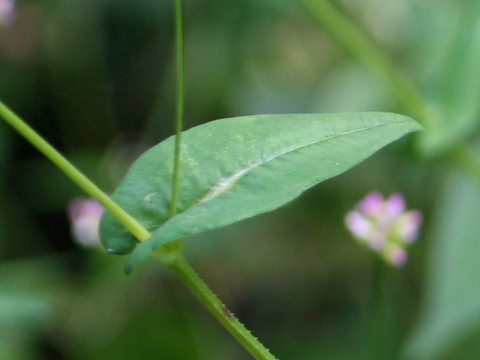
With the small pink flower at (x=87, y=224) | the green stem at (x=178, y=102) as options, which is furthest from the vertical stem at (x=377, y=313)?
the small pink flower at (x=87, y=224)

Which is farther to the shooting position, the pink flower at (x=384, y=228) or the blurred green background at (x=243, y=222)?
the blurred green background at (x=243, y=222)

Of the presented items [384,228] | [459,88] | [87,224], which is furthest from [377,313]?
[87,224]

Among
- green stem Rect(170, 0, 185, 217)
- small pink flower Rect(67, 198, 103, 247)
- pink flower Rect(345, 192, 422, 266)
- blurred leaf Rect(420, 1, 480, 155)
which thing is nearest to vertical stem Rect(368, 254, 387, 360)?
pink flower Rect(345, 192, 422, 266)

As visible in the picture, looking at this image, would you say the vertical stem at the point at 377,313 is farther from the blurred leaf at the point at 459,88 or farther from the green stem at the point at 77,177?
the green stem at the point at 77,177

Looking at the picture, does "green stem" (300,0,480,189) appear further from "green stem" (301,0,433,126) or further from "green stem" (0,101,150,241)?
"green stem" (0,101,150,241)

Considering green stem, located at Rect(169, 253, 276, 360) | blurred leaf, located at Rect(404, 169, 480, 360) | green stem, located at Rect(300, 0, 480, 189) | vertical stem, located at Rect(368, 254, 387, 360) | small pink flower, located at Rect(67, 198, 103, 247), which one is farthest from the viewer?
small pink flower, located at Rect(67, 198, 103, 247)

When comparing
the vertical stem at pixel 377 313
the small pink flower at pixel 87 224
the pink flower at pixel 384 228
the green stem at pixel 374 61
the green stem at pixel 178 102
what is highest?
the green stem at pixel 374 61

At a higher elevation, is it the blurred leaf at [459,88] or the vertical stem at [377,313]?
the blurred leaf at [459,88]

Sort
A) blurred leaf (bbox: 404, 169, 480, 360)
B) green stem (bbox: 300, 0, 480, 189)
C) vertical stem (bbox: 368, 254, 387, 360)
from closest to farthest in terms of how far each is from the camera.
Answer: vertical stem (bbox: 368, 254, 387, 360) → blurred leaf (bbox: 404, 169, 480, 360) → green stem (bbox: 300, 0, 480, 189)
